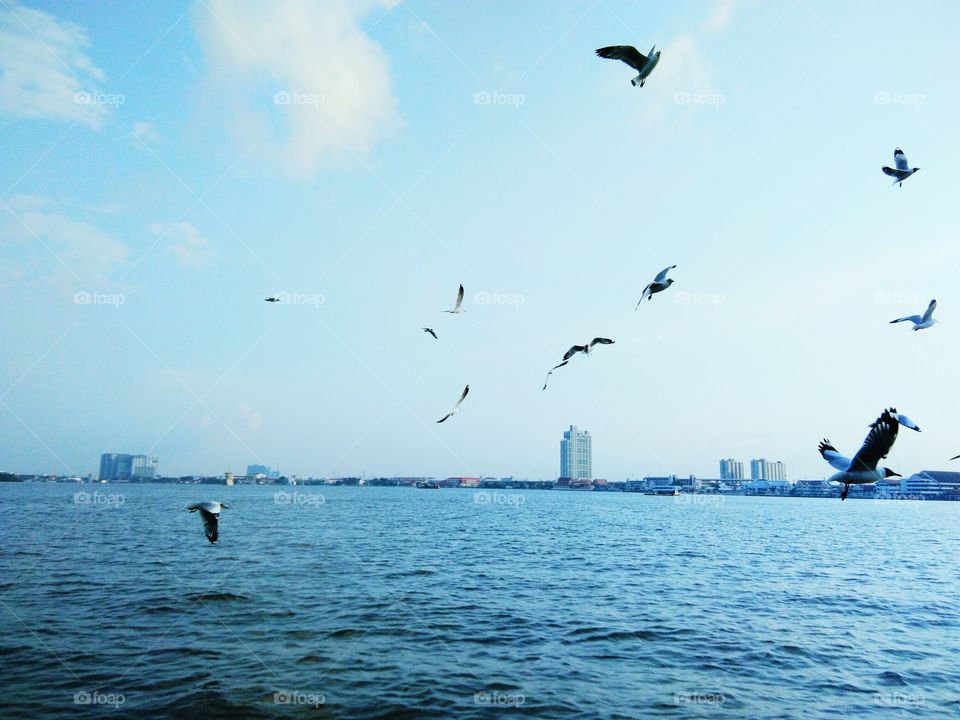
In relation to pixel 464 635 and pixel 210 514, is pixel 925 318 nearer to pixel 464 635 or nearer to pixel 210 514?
pixel 464 635

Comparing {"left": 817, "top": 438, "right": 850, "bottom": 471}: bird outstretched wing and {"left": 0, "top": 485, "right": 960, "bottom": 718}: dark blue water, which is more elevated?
{"left": 817, "top": 438, "right": 850, "bottom": 471}: bird outstretched wing

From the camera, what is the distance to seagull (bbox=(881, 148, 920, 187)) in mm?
14656

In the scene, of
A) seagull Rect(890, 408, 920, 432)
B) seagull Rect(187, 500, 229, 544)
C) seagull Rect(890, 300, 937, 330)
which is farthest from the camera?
seagull Rect(890, 300, 937, 330)

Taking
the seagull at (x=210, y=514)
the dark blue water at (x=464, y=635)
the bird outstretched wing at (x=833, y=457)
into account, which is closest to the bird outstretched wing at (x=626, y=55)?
the bird outstretched wing at (x=833, y=457)

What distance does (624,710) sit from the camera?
13.1 meters

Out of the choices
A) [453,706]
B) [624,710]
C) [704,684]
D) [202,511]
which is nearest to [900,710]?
[704,684]

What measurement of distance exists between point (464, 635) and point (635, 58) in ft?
55.8

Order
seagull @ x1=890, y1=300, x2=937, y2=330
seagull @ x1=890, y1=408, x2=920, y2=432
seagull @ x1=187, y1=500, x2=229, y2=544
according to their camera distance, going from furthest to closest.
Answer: seagull @ x1=890, y1=300, x2=937, y2=330
seagull @ x1=187, y1=500, x2=229, y2=544
seagull @ x1=890, y1=408, x2=920, y2=432

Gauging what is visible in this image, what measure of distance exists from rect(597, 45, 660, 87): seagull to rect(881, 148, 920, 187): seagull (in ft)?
22.2

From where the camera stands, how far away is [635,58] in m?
13.0

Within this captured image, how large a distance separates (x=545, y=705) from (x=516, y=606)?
32.1 feet

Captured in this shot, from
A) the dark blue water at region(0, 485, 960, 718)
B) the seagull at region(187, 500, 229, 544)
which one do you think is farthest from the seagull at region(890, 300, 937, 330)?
the seagull at region(187, 500, 229, 544)

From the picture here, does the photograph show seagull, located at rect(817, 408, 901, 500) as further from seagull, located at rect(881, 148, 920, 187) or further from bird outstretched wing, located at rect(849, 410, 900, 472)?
seagull, located at rect(881, 148, 920, 187)

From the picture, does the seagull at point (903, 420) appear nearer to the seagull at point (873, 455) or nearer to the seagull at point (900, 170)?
the seagull at point (873, 455)
